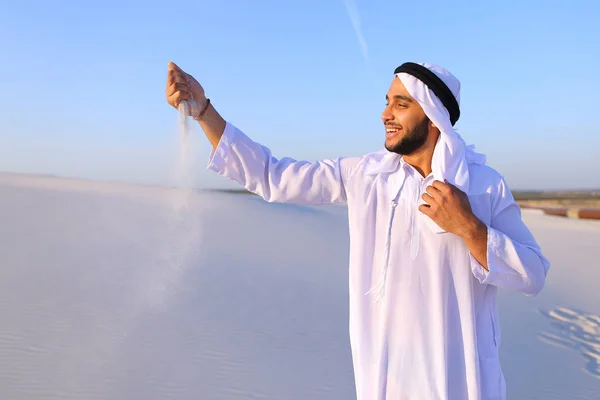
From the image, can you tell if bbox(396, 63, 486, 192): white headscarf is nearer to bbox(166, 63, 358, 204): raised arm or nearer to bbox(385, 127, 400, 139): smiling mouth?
bbox(385, 127, 400, 139): smiling mouth

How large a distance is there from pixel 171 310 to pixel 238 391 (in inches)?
74.7

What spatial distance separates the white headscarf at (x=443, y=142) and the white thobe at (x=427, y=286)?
0.07 metres

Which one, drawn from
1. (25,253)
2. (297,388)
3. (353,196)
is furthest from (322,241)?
(353,196)

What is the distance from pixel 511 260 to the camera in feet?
6.20

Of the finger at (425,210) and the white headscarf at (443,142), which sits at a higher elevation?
the white headscarf at (443,142)

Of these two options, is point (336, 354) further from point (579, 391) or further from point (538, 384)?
point (579, 391)

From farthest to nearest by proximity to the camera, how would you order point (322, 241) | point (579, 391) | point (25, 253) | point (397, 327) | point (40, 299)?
point (322, 241) → point (25, 253) → point (40, 299) → point (579, 391) → point (397, 327)

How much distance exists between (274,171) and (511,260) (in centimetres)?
94

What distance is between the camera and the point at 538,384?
5.14 metres

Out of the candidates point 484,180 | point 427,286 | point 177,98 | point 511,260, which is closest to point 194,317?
point 177,98

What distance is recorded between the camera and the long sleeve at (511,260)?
1.89m

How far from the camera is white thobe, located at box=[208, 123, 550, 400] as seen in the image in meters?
1.97

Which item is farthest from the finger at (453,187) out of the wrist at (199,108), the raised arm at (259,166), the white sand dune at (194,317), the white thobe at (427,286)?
the white sand dune at (194,317)

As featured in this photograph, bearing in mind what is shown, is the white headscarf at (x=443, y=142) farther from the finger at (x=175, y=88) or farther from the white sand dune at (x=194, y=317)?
the white sand dune at (x=194, y=317)
